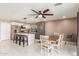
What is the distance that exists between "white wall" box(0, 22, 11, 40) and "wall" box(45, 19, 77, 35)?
2.17 meters

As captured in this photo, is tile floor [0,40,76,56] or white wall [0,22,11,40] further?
white wall [0,22,11,40]

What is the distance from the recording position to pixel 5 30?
6520 mm

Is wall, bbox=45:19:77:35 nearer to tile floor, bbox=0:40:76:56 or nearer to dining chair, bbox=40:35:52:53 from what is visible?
dining chair, bbox=40:35:52:53

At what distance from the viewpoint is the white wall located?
6446 mm

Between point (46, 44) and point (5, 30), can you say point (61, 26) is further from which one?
point (5, 30)

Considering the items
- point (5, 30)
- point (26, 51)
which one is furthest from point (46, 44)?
point (5, 30)

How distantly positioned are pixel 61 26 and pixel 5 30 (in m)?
3.22

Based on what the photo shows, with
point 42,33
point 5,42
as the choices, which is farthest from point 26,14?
point 5,42

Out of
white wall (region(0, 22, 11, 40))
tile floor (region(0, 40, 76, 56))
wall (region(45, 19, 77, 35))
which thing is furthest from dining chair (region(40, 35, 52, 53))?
white wall (region(0, 22, 11, 40))

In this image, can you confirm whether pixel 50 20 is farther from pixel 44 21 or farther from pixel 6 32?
pixel 6 32

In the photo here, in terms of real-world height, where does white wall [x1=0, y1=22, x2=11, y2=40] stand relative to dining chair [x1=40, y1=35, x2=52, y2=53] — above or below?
above

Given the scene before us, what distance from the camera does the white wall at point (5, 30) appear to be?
6.45m

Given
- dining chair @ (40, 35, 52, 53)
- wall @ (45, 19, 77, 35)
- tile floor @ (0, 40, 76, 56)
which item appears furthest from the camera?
wall @ (45, 19, 77, 35)

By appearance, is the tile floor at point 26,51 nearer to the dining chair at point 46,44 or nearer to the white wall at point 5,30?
the dining chair at point 46,44
